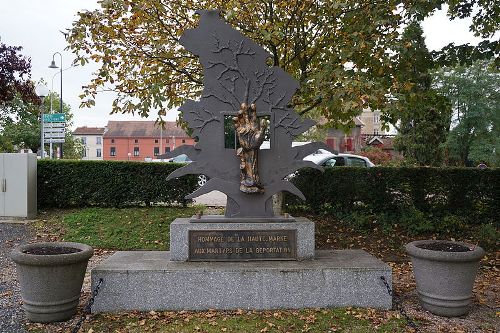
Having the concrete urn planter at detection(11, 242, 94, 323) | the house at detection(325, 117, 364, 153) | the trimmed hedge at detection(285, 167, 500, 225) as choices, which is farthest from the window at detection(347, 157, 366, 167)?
the house at detection(325, 117, 364, 153)

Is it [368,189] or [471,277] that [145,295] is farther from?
[368,189]

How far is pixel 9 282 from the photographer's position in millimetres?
7762

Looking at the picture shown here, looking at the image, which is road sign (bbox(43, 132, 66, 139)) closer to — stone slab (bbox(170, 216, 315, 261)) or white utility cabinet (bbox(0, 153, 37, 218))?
white utility cabinet (bbox(0, 153, 37, 218))

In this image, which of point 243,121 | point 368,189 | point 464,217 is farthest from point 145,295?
→ point 464,217

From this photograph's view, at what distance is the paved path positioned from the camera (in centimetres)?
577

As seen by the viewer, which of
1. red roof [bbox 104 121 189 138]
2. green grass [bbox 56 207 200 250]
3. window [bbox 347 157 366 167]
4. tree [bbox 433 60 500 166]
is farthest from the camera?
red roof [bbox 104 121 189 138]

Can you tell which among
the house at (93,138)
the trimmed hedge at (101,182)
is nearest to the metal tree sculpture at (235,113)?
the trimmed hedge at (101,182)

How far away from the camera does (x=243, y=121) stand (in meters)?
7.19

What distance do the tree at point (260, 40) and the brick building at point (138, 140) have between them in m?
69.1

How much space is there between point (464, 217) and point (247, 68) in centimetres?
765

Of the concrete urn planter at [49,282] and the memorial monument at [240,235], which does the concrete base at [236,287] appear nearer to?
the memorial monument at [240,235]

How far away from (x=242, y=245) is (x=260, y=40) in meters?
5.00

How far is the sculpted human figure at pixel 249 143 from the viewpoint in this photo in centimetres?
712

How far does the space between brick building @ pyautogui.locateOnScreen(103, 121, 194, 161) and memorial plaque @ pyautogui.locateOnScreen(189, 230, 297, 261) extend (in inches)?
2877
